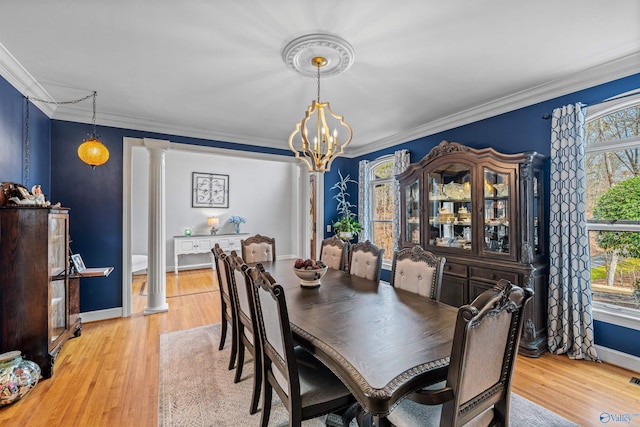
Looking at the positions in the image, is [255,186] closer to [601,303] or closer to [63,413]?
[63,413]

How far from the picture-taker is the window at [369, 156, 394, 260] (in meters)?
5.06

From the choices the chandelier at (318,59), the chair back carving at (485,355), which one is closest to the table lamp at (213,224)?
the chandelier at (318,59)

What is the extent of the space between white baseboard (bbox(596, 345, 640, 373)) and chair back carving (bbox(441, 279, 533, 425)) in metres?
2.09

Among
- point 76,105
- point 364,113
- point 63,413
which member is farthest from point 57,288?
point 364,113

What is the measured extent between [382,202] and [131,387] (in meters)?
4.21

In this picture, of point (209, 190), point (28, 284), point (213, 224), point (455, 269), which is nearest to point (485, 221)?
point (455, 269)

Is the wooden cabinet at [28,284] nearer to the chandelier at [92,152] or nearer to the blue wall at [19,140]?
the blue wall at [19,140]

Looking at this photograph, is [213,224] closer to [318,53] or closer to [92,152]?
[92,152]

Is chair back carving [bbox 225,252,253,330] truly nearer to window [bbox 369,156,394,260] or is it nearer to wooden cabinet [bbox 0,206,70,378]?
wooden cabinet [bbox 0,206,70,378]

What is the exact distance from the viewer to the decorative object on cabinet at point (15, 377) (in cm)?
210

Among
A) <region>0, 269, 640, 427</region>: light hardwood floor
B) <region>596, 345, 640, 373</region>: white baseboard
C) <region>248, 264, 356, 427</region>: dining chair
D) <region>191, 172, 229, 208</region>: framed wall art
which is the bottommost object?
<region>0, 269, 640, 427</region>: light hardwood floor

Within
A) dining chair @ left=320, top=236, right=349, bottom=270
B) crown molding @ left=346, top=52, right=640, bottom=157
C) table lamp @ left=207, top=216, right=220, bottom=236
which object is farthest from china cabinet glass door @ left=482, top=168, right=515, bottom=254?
table lamp @ left=207, top=216, right=220, bottom=236

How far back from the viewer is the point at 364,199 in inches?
214

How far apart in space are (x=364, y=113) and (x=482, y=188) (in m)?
1.67
